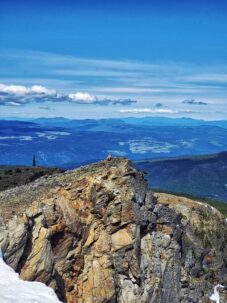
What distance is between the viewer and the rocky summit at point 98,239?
140ft

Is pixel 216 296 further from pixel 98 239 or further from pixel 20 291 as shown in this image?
pixel 20 291

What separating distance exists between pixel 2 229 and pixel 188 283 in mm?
25200

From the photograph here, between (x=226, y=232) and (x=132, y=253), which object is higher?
(x=132, y=253)

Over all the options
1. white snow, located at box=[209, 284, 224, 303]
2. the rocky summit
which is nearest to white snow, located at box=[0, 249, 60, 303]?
the rocky summit

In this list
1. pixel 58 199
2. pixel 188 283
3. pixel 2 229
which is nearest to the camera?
pixel 2 229

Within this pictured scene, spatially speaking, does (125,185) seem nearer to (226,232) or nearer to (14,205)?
(14,205)

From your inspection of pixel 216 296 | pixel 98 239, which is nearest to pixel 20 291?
pixel 98 239

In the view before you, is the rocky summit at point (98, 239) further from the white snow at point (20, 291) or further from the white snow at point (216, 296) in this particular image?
the white snow at point (20, 291)

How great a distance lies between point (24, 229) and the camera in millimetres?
41438

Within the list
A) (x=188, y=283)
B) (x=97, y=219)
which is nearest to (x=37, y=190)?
(x=97, y=219)

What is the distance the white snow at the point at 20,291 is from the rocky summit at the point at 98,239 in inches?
263

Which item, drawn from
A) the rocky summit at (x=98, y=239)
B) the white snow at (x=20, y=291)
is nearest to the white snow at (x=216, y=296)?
the rocky summit at (x=98, y=239)

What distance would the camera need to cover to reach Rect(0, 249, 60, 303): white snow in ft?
93.7

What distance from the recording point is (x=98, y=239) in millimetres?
49719
